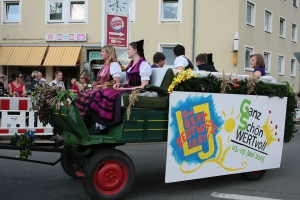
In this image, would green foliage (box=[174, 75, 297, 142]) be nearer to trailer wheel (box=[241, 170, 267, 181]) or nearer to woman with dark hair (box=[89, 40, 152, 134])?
woman with dark hair (box=[89, 40, 152, 134])

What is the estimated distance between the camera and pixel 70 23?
21.3 meters

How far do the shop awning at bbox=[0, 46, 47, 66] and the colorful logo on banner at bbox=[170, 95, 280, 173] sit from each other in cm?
1664

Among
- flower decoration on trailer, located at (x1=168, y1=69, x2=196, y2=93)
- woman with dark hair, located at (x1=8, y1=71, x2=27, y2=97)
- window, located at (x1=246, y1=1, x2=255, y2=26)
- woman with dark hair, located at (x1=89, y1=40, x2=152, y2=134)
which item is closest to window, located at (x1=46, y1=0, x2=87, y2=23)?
window, located at (x1=246, y1=1, x2=255, y2=26)

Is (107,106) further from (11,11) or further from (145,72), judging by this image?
(11,11)

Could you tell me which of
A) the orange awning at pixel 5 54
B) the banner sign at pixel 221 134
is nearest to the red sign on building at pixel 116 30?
the banner sign at pixel 221 134

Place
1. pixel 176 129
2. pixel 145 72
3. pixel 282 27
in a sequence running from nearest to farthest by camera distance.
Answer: pixel 176 129
pixel 145 72
pixel 282 27

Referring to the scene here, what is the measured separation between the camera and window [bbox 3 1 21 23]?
2205cm

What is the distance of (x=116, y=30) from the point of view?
10859 millimetres

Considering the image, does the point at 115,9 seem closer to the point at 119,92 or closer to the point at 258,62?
the point at 258,62

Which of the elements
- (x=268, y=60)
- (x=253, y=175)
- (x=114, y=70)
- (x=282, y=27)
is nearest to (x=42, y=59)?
(x=268, y=60)

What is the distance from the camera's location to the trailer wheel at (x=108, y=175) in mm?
4668

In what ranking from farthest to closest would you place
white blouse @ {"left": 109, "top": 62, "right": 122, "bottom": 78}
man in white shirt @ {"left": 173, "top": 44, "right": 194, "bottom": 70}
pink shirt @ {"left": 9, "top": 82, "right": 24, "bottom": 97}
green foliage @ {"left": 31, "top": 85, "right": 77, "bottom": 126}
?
pink shirt @ {"left": 9, "top": 82, "right": 24, "bottom": 97}
man in white shirt @ {"left": 173, "top": 44, "right": 194, "bottom": 70}
white blouse @ {"left": 109, "top": 62, "right": 122, "bottom": 78}
green foliage @ {"left": 31, "top": 85, "right": 77, "bottom": 126}

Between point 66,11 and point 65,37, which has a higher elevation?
point 66,11

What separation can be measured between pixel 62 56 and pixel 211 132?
16.4m
